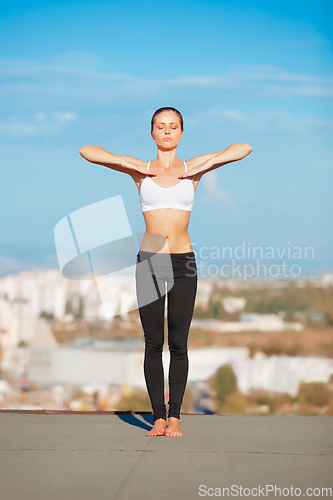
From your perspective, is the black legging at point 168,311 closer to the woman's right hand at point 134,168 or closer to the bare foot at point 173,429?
the bare foot at point 173,429

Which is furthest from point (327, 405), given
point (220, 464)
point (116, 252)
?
point (220, 464)

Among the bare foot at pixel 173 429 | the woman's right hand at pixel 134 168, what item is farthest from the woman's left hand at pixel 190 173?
the bare foot at pixel 173 429

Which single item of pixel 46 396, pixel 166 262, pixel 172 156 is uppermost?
pixel 172 156

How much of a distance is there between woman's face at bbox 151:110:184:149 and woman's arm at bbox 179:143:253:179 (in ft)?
0.48

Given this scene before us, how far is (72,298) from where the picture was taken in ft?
30.3

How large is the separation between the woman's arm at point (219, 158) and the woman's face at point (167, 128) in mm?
146

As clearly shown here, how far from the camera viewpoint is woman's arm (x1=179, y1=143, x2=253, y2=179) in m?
3.04

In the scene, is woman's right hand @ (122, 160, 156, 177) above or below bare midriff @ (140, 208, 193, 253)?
above

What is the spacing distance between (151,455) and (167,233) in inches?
38.6

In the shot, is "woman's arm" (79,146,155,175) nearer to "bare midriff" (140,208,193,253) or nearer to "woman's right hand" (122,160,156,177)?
"woman's right hand" (122,160,156,177)

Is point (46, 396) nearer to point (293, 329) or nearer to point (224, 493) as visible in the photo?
point (224, 493)

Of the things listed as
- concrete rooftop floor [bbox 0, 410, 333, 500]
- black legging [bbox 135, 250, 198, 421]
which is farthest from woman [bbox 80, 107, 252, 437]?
concrete rooftop floor [bbox 0, 410, 333, 500]

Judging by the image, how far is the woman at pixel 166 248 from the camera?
2967mm

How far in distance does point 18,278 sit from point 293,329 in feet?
33.3
